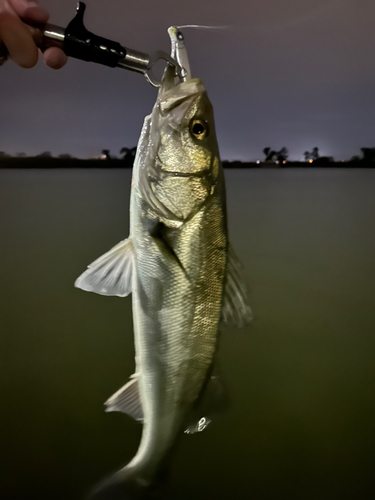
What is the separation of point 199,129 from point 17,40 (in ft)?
1.26

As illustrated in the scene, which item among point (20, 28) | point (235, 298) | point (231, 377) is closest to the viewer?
point (20, 28)

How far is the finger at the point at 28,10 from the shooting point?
61cm

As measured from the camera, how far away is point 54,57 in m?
0.69

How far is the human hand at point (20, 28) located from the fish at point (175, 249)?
26cm

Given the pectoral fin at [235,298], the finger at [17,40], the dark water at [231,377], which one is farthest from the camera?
the dark water at [231,377]

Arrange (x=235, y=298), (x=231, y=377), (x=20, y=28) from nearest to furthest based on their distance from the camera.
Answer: (x=20, y=28) → (x=235, y=298) → (x=231, y=377)

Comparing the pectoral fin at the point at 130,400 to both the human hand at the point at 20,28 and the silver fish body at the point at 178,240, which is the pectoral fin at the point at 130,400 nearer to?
the silver fish body at the point at 178,240

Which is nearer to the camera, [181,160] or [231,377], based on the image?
[181,160]

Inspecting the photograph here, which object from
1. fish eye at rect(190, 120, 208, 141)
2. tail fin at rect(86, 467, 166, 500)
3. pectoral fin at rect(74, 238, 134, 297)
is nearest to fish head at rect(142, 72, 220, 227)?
fish eye at rect(190, 120, 208, 141)

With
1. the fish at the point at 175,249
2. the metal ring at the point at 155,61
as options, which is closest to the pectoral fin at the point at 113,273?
the fish at the point at 175,249

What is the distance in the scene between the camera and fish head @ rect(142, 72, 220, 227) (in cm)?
65

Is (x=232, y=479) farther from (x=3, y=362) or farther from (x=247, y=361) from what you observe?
(x=3, y=362)

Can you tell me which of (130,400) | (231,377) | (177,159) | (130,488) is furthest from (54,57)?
(231,377)

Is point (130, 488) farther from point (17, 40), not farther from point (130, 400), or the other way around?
point (17, 40)
